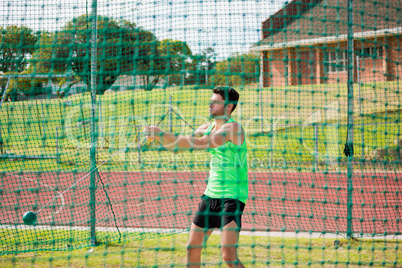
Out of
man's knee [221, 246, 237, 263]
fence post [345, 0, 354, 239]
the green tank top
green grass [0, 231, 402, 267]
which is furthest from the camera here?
fence post [345, 0, 354, 239]

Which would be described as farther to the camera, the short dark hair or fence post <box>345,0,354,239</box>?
fence post <box>345,0,354,239</box>

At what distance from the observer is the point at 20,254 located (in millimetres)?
4352

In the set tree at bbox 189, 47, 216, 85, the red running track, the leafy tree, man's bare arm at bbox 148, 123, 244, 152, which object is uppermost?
the leafy tree

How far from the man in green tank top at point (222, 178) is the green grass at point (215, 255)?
955mm

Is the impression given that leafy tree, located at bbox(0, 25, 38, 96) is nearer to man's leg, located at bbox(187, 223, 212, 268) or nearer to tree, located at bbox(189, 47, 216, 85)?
tree, located at bbox(189, 47, 216, 85)

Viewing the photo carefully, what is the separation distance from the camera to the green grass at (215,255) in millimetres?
4059

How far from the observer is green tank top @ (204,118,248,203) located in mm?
3141

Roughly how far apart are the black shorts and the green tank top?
45 mm

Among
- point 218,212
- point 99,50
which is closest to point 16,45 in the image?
point 99,50

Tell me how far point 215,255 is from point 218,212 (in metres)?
1.45

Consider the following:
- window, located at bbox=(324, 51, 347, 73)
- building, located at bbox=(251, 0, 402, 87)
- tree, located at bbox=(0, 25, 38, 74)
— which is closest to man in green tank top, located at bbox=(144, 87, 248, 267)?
building, located at bbox=(251, 0, 402, 87)

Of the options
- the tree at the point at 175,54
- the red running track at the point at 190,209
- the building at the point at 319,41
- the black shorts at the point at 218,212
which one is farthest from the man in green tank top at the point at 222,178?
the red running track at the point at 190,209

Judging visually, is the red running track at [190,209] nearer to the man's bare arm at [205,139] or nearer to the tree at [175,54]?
the tree at [175,54]

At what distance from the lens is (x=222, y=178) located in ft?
10.5
